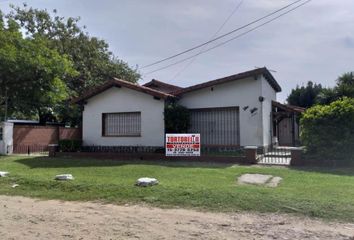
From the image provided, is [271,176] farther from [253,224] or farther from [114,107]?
[114,107]

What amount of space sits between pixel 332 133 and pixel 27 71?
16703 millimetres

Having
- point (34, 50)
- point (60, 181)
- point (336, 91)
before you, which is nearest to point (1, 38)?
point (34, 50)

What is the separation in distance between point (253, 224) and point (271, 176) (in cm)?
553

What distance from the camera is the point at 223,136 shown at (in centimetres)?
1939

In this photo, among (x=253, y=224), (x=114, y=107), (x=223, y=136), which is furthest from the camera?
(x=114, y=107)

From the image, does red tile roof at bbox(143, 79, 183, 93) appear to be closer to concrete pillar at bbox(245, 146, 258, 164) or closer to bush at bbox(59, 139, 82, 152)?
bush at bbox(59, 139, 82, 152)

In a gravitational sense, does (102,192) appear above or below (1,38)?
below

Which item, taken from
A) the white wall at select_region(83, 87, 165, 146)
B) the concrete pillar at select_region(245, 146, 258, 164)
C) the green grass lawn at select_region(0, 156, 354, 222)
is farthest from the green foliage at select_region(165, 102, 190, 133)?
the concrete pillar at select_region(245, 146, 258, 164)

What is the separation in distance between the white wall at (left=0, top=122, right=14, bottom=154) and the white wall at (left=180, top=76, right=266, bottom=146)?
1177 cm

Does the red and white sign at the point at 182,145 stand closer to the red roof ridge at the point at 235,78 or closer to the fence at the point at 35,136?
the red roof ridge at the point at 235,78

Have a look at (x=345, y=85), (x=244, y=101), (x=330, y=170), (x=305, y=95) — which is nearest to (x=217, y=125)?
(x=244, y=101)

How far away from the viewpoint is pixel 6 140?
72.2ft

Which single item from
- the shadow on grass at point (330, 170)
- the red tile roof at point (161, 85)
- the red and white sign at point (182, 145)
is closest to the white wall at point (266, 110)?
the red and white sign at point (182, 145)

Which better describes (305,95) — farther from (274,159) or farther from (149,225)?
(149,225)
